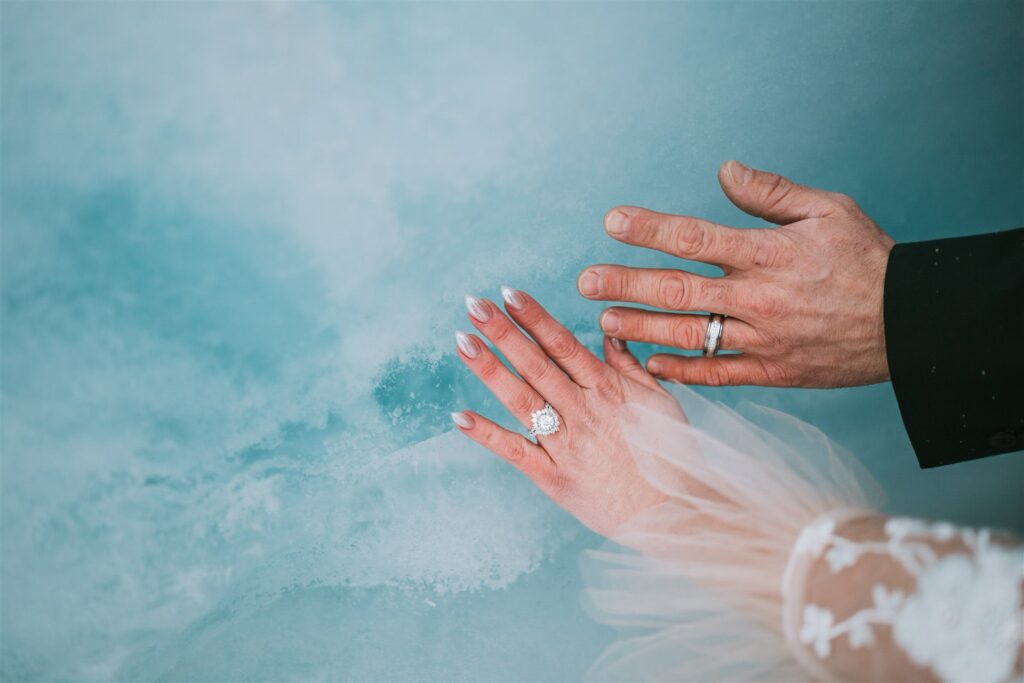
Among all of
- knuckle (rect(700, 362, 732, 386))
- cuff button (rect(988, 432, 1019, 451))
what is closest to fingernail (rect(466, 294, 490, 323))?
knuckle (rect(700, 362, 732, 386))

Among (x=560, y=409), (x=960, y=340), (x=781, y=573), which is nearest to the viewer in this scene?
(x=781, y=573)

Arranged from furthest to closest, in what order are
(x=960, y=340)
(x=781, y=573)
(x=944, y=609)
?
(x=960, y=340) < (x=781, y=573) < (x=944, y=609)

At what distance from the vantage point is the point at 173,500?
94 centimetres

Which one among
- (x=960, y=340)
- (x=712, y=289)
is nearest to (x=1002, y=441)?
(x=960, y=340)

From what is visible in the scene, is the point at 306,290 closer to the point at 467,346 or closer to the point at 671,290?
the point at 467,346

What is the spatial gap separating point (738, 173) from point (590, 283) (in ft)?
0.79

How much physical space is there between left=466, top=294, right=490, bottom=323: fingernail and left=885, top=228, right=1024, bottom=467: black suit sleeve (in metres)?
0.49

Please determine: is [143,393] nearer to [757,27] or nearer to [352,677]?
[352,677]

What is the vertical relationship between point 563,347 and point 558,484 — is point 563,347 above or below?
above

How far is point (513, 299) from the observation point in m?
0.95

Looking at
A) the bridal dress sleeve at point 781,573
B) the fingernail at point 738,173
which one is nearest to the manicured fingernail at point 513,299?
the bridal dress sleeve at point 781,573

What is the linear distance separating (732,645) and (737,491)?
0.58 ft

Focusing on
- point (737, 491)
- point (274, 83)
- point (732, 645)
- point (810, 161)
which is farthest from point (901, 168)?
point (274, 83)

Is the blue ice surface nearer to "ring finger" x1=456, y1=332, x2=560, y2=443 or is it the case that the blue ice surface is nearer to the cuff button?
"ring finger" x1=456, y1=332, x2=560, y2=443
